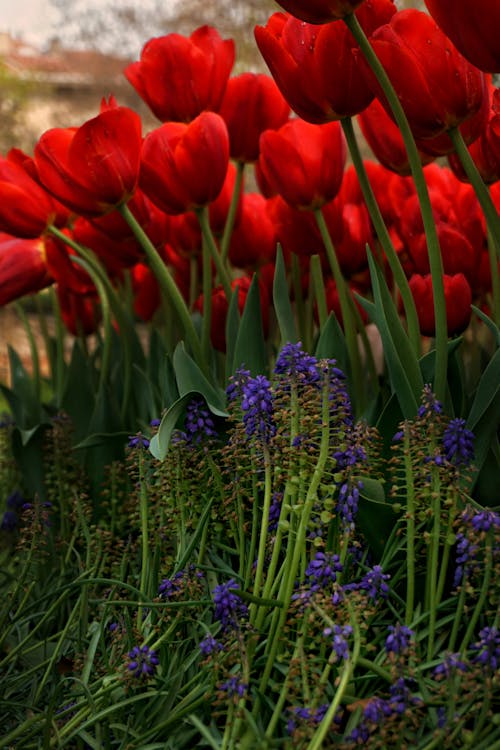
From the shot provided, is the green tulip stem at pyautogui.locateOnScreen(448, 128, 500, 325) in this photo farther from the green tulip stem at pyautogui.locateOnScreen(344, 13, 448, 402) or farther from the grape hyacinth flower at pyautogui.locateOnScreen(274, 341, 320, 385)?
the grape hyacinth flower at pyautogui.locateOnScreen(274, 341, 320, 385)

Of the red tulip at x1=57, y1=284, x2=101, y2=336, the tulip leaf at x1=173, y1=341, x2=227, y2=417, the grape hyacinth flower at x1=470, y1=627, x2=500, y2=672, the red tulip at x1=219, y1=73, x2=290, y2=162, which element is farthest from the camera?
the red tulip at x1=57, y1=284, x2=101, y2=336

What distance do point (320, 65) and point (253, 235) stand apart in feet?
2.01

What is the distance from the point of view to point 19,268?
1.30m

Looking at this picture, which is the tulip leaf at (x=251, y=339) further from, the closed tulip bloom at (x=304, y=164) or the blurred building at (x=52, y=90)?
the blurred building at (x=52, y=90)

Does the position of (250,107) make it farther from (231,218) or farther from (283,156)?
(283,156)

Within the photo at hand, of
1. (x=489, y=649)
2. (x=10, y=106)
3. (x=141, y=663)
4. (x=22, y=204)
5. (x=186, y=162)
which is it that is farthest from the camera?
(x=10, y=106)

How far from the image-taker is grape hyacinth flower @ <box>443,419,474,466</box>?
79 centimetres

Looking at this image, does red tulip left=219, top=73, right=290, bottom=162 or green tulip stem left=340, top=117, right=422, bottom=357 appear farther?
red tulip left=219, top=73, right=290, bottom=162

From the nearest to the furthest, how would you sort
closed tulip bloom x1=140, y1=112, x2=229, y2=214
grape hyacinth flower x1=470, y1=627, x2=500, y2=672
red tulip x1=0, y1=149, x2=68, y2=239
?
grape hyacinth flower x1=470, y1=627, x2=500, y2=672 → closed tulip bloom x1=140, y1=112, x2=229, y2=214 → red tulip x1=0, y1=149, x2=68, y2=239

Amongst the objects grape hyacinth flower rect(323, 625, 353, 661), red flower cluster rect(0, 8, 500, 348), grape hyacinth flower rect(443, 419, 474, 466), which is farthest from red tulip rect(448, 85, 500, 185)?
grape hyacinth flower rect(323, 625, 353, 661)

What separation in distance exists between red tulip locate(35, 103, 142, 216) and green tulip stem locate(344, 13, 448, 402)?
13.8 inches

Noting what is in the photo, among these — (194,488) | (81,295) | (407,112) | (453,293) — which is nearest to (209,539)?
(194,488)

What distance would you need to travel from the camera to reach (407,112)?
0.88 m

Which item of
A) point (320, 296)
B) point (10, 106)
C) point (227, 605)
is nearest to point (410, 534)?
point (227, 605)
